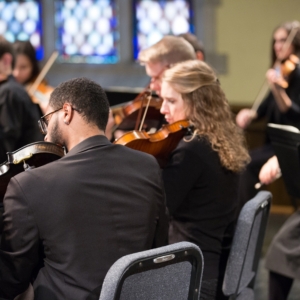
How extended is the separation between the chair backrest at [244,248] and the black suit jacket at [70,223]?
641 mm

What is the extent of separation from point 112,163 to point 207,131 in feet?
2.65

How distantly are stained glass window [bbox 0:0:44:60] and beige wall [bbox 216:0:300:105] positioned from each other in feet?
6.47

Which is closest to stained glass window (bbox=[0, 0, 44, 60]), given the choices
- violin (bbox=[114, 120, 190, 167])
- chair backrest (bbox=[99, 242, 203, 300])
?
violin (bbox=[114, 120, 190, 167])

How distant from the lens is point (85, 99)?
1941 millimetres

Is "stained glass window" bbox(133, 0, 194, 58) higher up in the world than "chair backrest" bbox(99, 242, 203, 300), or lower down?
higher up

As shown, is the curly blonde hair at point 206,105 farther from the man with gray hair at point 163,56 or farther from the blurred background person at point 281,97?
the blurred background person at point 281,97

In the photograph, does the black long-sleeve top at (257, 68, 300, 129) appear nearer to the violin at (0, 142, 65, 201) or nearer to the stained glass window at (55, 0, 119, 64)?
the stained glass window at (55, 0, 119, 64)

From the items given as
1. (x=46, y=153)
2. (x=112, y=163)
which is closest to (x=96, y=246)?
(x=112, y=163)

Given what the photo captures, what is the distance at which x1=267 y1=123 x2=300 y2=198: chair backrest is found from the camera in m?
2.86

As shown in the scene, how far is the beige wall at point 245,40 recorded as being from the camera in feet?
20.2

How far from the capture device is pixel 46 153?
2018mm

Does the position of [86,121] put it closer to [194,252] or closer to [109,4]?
[194,252]

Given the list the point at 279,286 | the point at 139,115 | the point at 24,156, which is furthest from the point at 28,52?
the point at 24,156

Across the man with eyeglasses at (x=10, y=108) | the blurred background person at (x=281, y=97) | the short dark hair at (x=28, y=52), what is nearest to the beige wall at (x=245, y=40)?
the blurred background person at (x=281, y=97)
